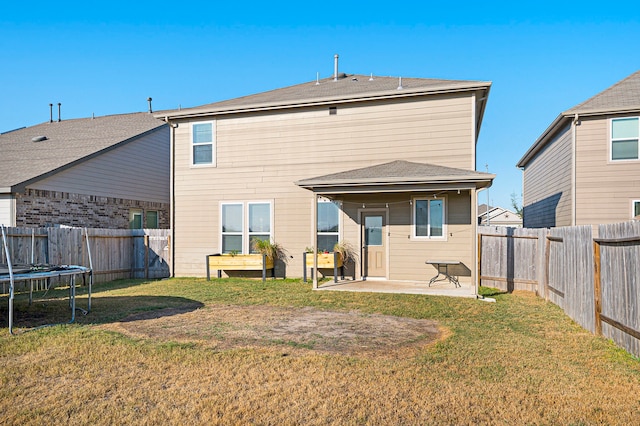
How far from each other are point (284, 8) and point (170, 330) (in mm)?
12748

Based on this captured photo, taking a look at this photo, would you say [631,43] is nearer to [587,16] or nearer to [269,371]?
[587,16]

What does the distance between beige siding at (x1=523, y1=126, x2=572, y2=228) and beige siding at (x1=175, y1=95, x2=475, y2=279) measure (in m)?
4.32

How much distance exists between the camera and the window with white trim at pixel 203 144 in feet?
45.9

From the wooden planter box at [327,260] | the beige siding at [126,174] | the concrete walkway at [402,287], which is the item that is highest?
the beige siding at [126,174]

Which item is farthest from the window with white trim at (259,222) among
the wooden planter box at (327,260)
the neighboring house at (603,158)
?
the neighboring house at (603,158)

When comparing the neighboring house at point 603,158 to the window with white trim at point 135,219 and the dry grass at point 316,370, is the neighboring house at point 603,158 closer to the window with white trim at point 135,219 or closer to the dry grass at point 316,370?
the dry grass at point 316,370

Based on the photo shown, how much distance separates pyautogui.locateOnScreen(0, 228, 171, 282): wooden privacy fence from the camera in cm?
1140

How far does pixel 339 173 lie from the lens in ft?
39.3

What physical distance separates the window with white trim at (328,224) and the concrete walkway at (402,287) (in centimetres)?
118

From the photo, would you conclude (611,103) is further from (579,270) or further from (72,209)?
(72,209)

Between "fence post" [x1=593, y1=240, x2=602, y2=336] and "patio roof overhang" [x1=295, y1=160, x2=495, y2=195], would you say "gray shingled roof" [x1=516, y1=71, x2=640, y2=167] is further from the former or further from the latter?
"fence post" [x1=593, y1=240, x2=602, y2=336]

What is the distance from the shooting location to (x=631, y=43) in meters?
14.8

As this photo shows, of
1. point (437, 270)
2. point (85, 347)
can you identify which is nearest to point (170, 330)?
point (85, 347)

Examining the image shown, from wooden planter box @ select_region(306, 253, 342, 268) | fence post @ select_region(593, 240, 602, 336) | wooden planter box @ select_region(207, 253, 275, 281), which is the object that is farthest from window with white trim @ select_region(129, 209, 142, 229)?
fence post @ select_region(593, 240, 602, 336)
